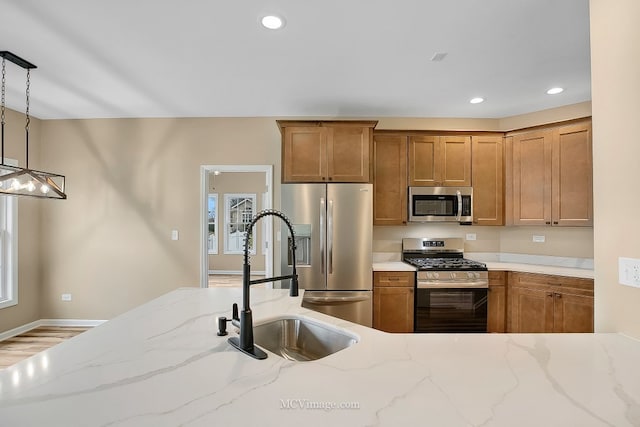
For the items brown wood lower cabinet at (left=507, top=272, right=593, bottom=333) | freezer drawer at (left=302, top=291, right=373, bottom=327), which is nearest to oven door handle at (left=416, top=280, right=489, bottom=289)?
brown wood lower cabinet at (left=507, top=272, right=593, bottom=333)

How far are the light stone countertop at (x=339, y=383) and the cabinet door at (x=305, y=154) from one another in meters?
2.24

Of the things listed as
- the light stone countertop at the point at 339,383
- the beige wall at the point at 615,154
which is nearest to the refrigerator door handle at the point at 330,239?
the light stone countertop at the point at 339,383

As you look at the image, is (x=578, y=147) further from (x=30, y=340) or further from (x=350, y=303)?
(x=30, y=340)

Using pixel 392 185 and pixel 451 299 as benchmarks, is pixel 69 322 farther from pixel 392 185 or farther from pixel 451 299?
pixel 451 299

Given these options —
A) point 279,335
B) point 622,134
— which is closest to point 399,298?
point 279,335

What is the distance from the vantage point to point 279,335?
1.45 metres

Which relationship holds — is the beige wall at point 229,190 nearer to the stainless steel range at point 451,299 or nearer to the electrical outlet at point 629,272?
the stainless steel range at point 451,299

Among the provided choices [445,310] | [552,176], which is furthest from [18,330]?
[552,176]

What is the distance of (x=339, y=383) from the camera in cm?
82

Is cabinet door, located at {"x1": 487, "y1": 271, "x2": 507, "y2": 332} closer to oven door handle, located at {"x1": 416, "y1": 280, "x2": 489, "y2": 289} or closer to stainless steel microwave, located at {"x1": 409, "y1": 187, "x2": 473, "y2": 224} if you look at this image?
oven door handle, located at {"x1": 416, "y1": 280, "x2": 489, "y2": 289}

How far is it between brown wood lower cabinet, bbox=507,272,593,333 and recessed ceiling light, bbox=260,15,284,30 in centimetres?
329

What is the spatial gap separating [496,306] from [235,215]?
20.2ft

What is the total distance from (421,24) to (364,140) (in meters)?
1.35

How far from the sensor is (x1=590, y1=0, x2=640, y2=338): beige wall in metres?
1.20
